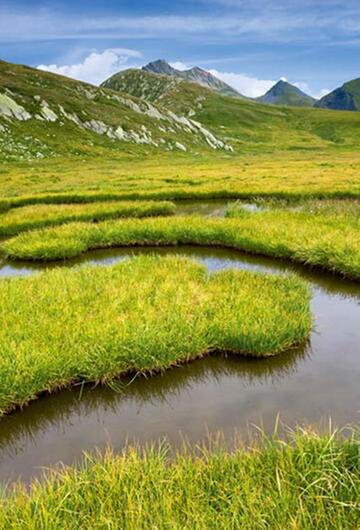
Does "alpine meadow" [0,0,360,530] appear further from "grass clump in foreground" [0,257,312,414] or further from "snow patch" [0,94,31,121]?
"snow patch" [0,94,31,121]

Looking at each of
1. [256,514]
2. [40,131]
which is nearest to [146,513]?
[256,514]

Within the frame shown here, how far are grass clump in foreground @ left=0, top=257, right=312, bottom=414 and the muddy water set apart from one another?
0.90 feet

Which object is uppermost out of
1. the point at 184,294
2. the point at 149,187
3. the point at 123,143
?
the point at 123,143

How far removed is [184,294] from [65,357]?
11.7ft

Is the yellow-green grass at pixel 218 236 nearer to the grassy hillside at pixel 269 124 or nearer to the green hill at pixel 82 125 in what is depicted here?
the green hill at pixel 82 125

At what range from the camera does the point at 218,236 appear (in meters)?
16.7

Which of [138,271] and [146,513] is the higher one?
[138,271]

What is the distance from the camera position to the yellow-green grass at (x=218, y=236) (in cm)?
1379

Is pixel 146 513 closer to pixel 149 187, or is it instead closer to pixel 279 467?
pixel 279 467

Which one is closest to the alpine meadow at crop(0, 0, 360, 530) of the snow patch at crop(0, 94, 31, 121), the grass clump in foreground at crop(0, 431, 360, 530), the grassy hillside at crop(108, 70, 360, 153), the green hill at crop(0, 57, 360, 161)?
the grass clump in foreground at crop(0, 431, 360, 530)

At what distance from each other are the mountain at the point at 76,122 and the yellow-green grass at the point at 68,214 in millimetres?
39565

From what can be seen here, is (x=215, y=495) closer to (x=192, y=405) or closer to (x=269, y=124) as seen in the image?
(x=192, y=405)

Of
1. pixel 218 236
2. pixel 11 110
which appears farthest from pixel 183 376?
pixel 11 110

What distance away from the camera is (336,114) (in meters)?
194
